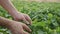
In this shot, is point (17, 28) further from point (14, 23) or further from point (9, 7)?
point (9, 7)

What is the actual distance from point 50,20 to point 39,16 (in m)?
0.37

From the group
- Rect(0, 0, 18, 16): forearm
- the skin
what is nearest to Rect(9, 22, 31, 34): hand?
the skin

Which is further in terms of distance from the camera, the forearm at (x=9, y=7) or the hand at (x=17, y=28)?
the forearm at (x=9, y=7)

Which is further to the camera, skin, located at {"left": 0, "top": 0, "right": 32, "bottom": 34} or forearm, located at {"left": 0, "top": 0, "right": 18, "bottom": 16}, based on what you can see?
forearm, located at {"left": 0, "top": 0, "right": 18, "bottom": 16}

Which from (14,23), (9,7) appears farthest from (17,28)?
(9,7)

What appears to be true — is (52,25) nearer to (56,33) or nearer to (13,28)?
(56,33)

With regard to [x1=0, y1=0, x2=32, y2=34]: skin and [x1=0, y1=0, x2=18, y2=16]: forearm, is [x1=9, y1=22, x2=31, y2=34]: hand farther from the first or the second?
[x1=0, y1=0, x2=18, y2=16]: forearm

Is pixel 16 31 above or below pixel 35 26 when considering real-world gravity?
above

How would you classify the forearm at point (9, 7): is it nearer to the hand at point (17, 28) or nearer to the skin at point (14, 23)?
the skin at point (14, 23)

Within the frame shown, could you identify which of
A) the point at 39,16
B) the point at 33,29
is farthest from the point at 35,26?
the point at 39,16

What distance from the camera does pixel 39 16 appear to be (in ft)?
14.0

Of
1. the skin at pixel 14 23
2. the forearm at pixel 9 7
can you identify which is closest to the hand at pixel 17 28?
the skin at pixel 14 23

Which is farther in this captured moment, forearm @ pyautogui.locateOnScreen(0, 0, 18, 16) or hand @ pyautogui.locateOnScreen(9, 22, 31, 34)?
forearm @ pyautogui.locateOnScreen(0, 0, 18, 16)

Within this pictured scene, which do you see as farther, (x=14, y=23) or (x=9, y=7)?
(x=9, y=7)
